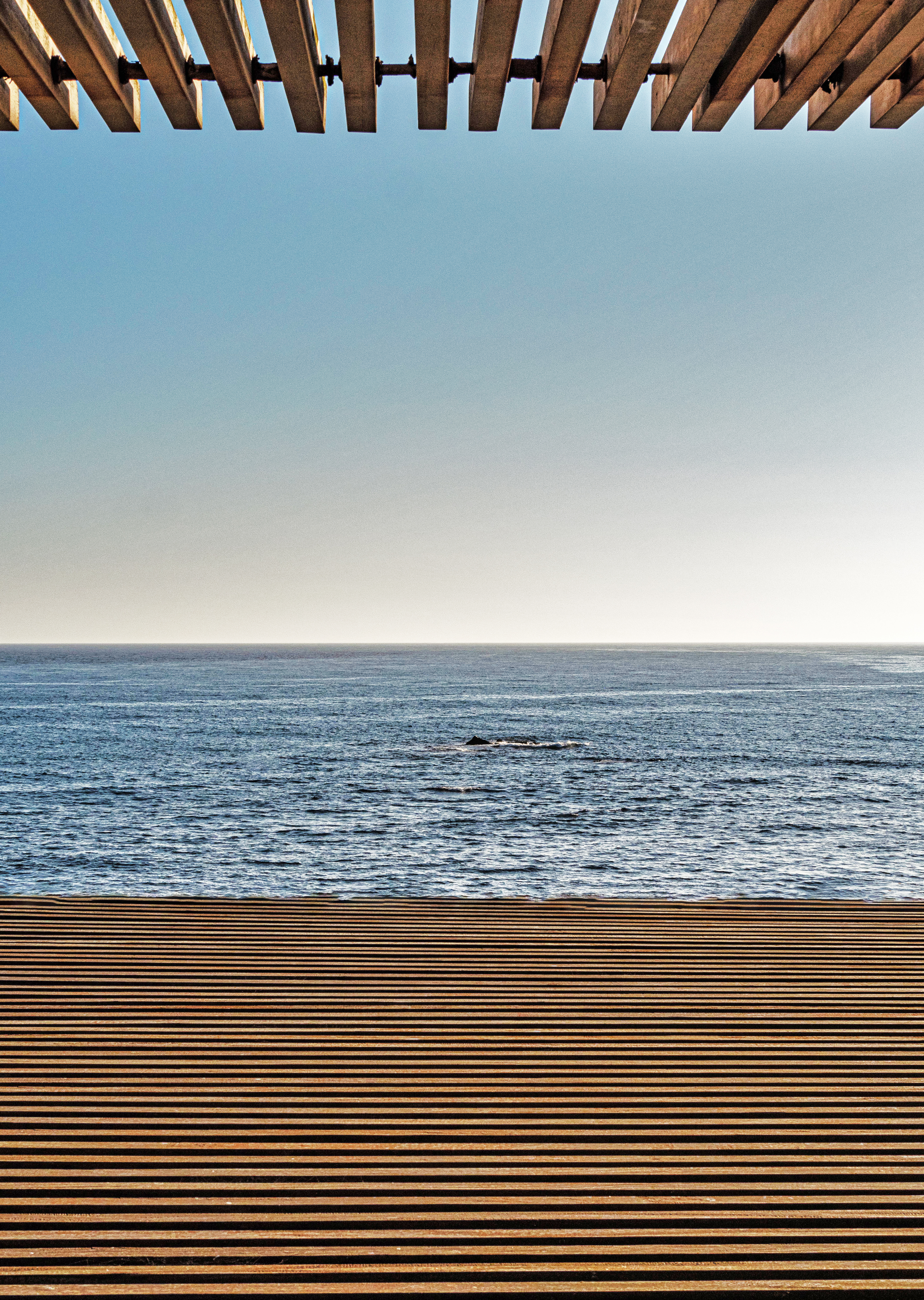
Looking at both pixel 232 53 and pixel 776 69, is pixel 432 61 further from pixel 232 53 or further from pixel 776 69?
pixel 776 69

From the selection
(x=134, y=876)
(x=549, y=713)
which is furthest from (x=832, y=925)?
(x=549, y=713)

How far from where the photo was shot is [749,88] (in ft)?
7.22

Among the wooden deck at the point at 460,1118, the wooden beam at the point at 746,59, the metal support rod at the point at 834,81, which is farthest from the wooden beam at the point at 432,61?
the wooden deck at the point at 460,1118

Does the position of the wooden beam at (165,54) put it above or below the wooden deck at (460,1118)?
above

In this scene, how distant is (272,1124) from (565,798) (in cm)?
2100

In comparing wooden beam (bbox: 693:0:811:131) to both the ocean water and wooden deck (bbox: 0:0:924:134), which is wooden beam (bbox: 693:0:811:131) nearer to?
wooden deck (bbox: 0:0:924:134)

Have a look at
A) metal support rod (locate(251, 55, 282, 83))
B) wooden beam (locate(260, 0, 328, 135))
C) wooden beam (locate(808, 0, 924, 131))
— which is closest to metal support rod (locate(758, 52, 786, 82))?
wooden beam (locate(808, 0, 924, 131))

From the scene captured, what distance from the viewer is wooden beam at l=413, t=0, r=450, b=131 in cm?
195

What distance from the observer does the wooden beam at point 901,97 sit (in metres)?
2.27

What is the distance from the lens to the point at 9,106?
7.69 feet

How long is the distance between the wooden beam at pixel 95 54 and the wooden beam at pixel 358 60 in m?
0.61

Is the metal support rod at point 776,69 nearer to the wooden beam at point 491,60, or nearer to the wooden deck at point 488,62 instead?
the wooden deck at point 488,62

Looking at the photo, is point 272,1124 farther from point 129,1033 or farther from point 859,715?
point 859,715

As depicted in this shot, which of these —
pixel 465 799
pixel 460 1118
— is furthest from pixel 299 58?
pixel 465 799
